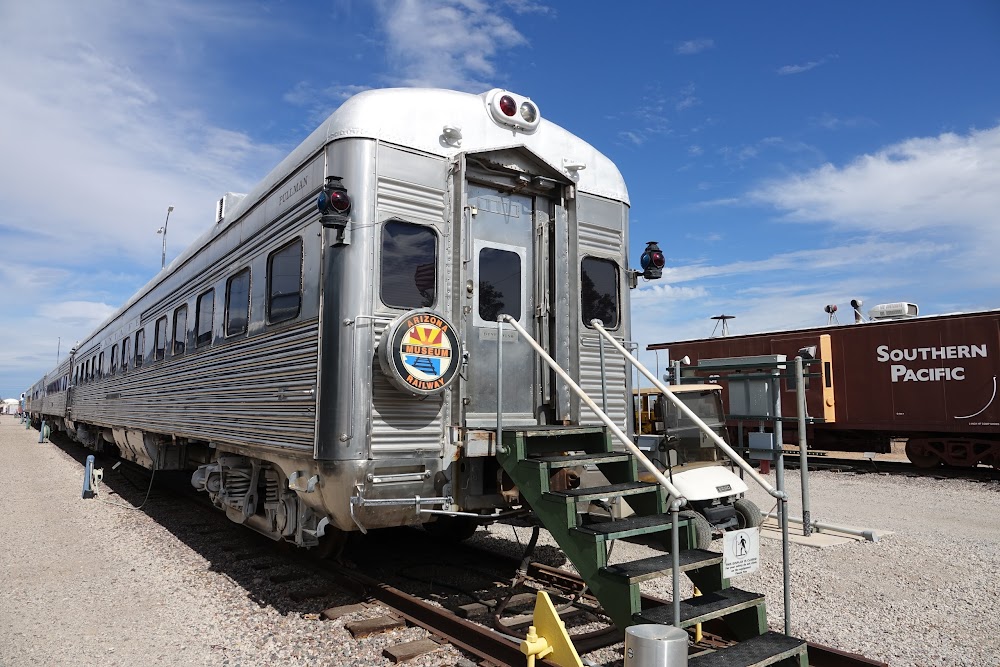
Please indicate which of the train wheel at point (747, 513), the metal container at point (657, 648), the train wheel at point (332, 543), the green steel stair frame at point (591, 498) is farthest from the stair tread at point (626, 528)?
the train wheel at point (747, 513)

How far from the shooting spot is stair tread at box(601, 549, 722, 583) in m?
3.84

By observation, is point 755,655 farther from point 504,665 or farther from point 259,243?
point 259,243

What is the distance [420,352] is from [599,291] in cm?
212

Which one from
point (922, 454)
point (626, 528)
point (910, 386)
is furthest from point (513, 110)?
point (922, 454)

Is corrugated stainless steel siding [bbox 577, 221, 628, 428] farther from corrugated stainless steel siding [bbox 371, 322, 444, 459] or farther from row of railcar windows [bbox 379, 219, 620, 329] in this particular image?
corrugated stainless steel siding [bbox 371, 322, 444, 459]

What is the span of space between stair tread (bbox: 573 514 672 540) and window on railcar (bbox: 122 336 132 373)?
10739 mm

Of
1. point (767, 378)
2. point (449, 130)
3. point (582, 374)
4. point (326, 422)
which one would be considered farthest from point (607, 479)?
point (767, 378)

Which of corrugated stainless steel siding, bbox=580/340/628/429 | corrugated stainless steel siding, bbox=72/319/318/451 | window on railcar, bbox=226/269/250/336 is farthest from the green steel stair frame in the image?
window on railcar, bbox=226/269/250/336

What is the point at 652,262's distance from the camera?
641cm

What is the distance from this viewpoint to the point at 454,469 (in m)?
5.09

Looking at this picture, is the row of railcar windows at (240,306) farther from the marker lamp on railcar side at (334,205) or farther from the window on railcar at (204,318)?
the marker lamp on railcar side at (334,205)

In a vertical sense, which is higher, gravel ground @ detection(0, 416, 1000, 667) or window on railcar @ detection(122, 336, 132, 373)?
window on railcar @ detection(122, 336, 132, 373)

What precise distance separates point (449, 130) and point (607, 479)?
302cm

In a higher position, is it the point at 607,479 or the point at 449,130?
the point at 449,130
